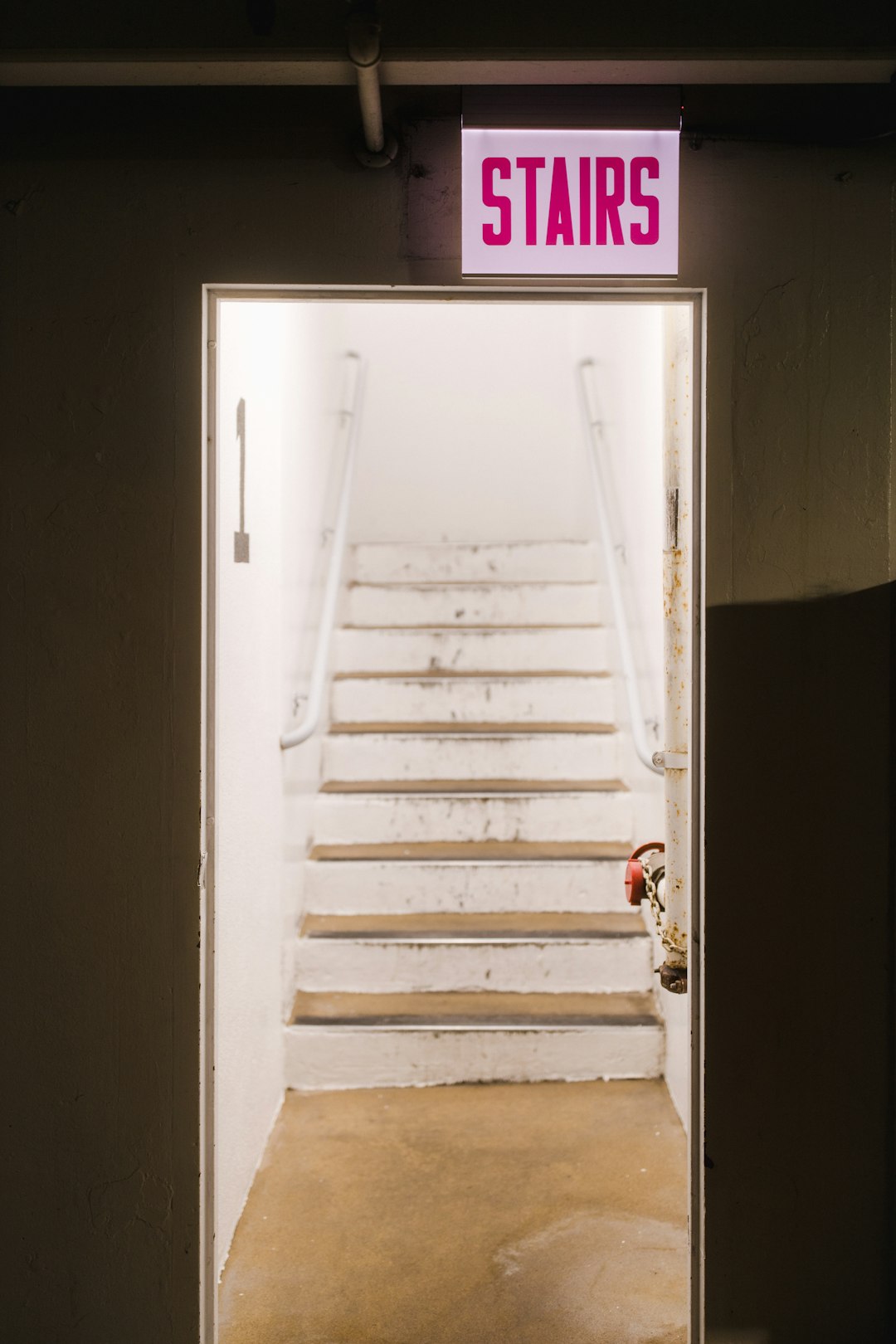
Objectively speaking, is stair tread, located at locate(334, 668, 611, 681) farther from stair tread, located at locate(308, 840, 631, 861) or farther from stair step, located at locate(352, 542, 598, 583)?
stair tread, located at locate(308, 840, 631, 861)

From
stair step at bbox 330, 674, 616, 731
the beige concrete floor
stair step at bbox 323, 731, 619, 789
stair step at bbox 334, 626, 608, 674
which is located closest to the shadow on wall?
the beige concrete floor

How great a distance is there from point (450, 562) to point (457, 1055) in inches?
105

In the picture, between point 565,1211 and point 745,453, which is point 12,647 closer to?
point 745,453

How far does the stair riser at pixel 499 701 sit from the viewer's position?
427cm

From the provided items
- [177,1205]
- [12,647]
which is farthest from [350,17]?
[177,1205]

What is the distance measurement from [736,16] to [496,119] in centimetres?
47

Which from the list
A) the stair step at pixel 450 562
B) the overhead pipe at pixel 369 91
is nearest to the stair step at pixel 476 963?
the stair step at pixel 450 562

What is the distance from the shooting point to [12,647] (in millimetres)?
1860

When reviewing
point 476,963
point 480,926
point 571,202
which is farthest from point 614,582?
point 571,202

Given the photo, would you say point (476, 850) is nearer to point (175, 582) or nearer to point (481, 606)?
point (481, 606)

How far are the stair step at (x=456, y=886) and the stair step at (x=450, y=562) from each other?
192 cm

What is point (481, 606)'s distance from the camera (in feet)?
15.5

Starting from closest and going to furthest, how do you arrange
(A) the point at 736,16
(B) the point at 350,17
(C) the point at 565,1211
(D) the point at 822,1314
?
(B) the point at 350,17, (A) the point at 736,16, (D) the point at 822,1314, (C) the point at 565,1211

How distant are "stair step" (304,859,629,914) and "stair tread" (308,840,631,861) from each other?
4 centimetres
